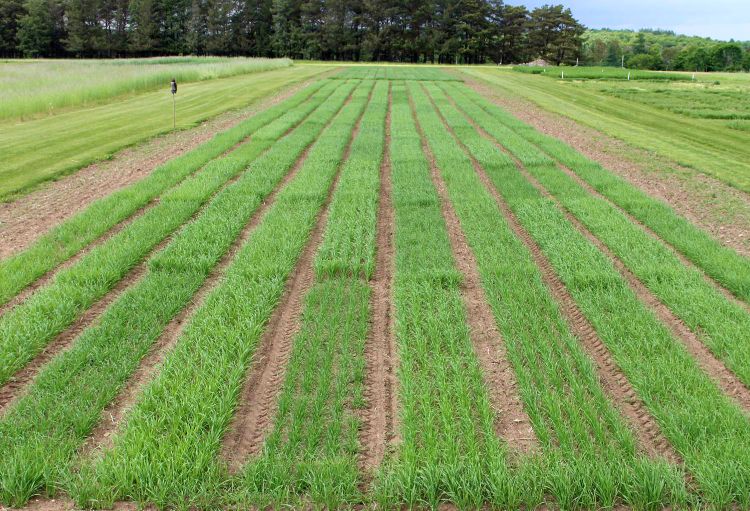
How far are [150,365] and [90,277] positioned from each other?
6.59 feet

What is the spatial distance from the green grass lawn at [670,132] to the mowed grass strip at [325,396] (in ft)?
28.1

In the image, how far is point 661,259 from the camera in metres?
6.23

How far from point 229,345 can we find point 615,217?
20.1 ft

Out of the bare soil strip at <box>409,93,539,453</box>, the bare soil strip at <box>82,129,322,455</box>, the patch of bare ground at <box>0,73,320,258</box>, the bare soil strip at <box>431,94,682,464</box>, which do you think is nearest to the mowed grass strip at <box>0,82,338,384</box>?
the bare soil strip at <box>82,129,322,455</box>

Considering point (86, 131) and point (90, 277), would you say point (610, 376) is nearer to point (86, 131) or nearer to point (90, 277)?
point (90, 277)

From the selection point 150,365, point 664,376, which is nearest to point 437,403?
point 664,376

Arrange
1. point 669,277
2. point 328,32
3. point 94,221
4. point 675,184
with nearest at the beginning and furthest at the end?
point 669,277 → point 94,221 → point 675,184 → point 328,32

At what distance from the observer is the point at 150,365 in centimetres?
409

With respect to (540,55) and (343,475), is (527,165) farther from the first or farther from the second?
(540,55)

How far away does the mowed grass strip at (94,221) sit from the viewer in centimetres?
570

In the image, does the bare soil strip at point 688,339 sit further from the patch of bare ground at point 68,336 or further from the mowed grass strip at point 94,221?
the mowed grass strip at point 94,221

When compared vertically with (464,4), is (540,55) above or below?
below

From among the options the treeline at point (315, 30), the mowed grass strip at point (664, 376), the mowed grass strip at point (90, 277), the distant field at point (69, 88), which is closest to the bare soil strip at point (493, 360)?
the mowed grass strip at point (664, 376)

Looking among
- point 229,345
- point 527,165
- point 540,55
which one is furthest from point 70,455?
point 540,55
